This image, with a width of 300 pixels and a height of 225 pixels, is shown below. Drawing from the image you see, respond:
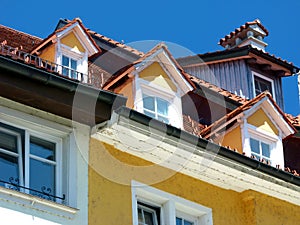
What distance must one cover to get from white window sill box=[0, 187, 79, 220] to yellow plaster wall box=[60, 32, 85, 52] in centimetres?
424

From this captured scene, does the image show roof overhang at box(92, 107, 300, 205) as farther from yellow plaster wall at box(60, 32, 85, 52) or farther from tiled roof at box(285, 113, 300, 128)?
tiled roof at box(285, 113, 300, 128)

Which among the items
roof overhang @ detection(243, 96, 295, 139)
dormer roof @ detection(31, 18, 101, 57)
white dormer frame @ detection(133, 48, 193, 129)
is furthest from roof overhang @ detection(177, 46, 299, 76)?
white dormer frame @ detection(133, 48, 193, 129)

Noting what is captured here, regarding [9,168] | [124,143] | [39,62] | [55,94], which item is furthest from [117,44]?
[9,168]

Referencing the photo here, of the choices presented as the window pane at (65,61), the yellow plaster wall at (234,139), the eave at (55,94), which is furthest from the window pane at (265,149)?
the eave at (55,94)

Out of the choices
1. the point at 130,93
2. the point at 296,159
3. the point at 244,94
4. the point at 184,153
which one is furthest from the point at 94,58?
the point at 244,94

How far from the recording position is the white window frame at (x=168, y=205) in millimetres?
16641

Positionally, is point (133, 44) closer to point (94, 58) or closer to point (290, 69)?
point (94, 58)

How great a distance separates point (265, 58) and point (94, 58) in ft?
22.6

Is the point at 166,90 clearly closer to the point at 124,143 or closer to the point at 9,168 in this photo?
the point at 124,143

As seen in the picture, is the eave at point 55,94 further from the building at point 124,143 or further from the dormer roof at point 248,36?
the dormer roof at point 248,36

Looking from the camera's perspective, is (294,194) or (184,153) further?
(294,194)

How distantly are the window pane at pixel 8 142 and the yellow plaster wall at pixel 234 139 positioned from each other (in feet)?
16.4

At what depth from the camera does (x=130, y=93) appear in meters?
18.1

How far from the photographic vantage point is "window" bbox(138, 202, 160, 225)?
55.0 ft
